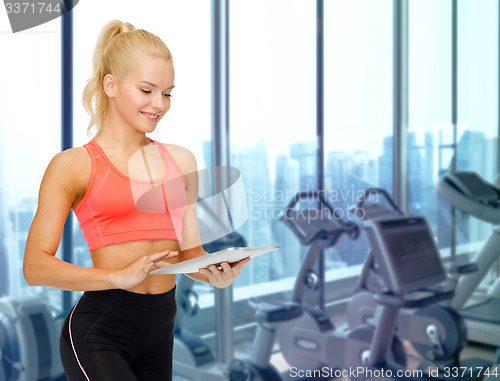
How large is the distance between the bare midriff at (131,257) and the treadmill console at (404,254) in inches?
77.3

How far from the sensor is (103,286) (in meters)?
1.01

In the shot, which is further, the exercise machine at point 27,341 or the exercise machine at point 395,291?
the exercise machine at point 395,291

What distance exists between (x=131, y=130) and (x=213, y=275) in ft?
1.29

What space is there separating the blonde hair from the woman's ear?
0.5 inches

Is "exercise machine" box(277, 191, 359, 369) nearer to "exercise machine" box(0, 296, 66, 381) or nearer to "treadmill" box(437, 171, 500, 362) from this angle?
"treadmill" box(437, 171, 500, 362)

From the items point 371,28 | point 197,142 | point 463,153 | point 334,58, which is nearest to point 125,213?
point 197,142

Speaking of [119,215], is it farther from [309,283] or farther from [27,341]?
[309,283]

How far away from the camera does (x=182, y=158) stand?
1.25m

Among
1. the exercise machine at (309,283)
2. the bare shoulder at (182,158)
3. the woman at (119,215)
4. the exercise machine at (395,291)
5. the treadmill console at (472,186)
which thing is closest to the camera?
the woman at (119,215)

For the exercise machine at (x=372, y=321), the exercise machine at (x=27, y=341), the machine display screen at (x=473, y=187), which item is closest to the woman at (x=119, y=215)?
the exercise machine at (x=27, y=341)

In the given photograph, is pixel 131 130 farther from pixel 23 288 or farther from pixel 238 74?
pixel 238 74

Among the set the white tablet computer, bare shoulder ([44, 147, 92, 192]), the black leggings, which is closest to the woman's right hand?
the white tablet computer

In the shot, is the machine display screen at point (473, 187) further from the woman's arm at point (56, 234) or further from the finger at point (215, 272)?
the woman's arm at point (56, 234)

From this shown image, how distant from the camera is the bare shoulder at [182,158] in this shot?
124cm
